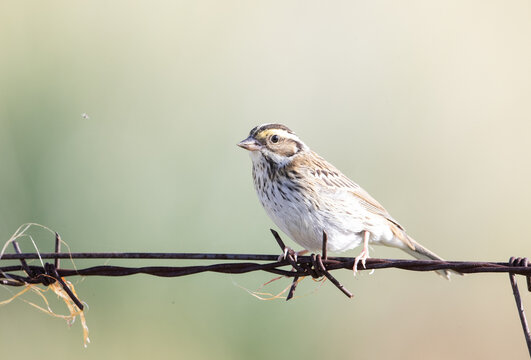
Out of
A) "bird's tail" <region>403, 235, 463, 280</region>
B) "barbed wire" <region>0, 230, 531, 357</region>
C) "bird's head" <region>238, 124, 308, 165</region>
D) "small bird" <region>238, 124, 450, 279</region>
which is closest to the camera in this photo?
"barbed wire" <region>0, 230, 531, 357</region>

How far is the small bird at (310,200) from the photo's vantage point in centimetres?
557

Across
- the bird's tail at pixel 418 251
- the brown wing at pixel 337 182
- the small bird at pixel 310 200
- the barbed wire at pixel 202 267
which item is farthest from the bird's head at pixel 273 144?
the barbed wire at pixel 202 267

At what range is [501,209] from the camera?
424 inches

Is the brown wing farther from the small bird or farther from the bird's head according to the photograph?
the bird's head

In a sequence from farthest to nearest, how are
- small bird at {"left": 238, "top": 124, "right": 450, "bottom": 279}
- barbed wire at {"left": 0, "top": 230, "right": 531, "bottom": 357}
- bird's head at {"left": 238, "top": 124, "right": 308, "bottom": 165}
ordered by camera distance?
bird's head at {"left": 238, "top": 124, "right": 308, "bottom": 165} → small bird at {"left": 238, "top": 124, "right": 450, "bottom": 279} → barbed wire at {"left": 0, "top": 230, "right": 531, "bottom": 357}

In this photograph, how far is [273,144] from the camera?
602cm

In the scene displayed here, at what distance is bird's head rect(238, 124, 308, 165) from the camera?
234 inches

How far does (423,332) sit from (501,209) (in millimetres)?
2634

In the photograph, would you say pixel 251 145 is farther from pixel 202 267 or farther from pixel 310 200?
pixel 202 267

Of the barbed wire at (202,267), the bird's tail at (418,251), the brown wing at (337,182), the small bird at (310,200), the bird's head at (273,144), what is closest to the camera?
the barbed wire at (202,267)

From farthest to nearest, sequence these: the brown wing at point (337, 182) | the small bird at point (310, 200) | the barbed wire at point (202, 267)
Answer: the brown wing at point (337, 182)
the small bird at point (310, 200)
the barbed wire at point (202, 267)

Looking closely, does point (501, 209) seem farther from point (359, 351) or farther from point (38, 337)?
point (38, 337)

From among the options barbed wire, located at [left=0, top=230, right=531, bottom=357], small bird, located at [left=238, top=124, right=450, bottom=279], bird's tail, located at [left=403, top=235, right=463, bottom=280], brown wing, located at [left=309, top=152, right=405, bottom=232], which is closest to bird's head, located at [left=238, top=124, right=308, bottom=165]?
small bird, located at [left=238, top=124, right=450, bottom=279]

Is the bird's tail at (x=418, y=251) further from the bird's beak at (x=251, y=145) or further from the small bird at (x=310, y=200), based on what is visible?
the bird's beak at (x=251, y=145)
